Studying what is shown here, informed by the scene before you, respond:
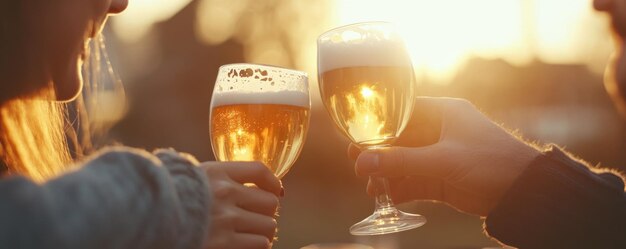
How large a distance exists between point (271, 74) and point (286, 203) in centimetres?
2900

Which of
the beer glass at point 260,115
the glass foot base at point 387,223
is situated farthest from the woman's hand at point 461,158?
the beer glass at point 260,115

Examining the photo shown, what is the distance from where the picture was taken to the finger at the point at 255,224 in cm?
149

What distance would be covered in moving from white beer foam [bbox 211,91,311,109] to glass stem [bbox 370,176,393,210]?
39 cm

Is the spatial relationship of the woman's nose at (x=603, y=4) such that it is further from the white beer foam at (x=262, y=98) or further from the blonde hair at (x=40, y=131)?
the blonde hair at (x=40, y=131)

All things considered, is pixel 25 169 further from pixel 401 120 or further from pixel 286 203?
pixel 286 203

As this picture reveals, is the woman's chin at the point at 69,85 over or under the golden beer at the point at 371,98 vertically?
over

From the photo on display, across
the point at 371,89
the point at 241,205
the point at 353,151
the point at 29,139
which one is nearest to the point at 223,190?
the point at 241,205

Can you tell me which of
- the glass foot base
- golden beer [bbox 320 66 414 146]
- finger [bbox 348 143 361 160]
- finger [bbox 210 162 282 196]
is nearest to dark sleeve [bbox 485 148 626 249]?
the glass foot base

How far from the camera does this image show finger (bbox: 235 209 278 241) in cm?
149

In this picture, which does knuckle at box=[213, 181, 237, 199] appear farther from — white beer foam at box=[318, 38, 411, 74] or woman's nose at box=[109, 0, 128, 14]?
white beer foam at box=[318, 38, 411, 74]

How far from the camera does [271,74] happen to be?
2389mm

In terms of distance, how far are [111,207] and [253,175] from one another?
1.67ft

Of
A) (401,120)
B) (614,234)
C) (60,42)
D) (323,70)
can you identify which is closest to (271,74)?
(323,70)

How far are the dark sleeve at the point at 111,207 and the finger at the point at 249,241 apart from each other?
0.16 metres
